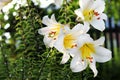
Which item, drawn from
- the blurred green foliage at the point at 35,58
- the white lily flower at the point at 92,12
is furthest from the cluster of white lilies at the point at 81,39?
the blurred green foliage at the point at 35,58

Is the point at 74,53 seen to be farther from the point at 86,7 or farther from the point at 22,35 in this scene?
the point at 22,35

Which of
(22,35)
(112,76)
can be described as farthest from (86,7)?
(112,76)

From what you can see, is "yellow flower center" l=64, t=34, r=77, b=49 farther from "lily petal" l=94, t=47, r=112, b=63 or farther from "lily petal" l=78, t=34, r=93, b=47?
"lily petal" l=94, t=47, r=112, b=63

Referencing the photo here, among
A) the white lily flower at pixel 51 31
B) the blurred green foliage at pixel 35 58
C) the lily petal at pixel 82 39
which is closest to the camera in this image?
the lily petal at pixel 82 39

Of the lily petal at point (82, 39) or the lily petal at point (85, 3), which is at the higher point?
the lily petal at point (85, 3)

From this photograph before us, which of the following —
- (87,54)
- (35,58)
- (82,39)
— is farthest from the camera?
(35,58)

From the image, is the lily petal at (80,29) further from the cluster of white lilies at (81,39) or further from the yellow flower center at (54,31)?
the yellow flower center at (54,31)

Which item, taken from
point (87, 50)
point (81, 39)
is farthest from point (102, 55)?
point (81, 39)

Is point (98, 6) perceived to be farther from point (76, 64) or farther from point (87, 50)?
point (76, 64)
